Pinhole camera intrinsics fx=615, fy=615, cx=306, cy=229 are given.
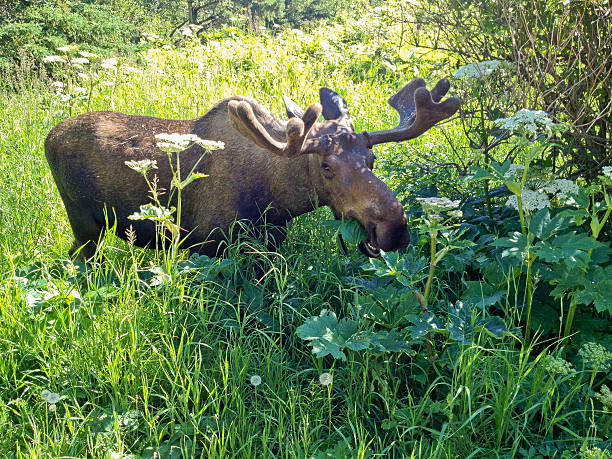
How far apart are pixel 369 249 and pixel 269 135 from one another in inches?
36.6

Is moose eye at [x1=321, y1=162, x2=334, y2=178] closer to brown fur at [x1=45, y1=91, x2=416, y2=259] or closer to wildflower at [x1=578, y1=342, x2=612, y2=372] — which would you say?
brown fur at [x1=45, y1=91, x2=416, y2=259]

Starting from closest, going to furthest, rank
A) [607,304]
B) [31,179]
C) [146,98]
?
[607,304] → [31,179] → [146,98]

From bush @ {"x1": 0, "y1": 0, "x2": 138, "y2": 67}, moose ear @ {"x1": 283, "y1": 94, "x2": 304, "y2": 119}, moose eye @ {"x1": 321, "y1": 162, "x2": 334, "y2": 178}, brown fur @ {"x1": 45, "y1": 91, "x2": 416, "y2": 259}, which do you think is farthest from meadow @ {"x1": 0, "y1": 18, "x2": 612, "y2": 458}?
bush @ {"x1": 0, "y1": 0, "x2": 138, "y2": 67}

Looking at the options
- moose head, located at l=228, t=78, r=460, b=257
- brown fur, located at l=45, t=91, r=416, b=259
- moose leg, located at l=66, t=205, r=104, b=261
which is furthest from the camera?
moose leg, located at l=66, t=205, r=104, b=261

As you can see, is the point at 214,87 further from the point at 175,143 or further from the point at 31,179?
the point at 175,143

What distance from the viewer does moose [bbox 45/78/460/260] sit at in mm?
3727

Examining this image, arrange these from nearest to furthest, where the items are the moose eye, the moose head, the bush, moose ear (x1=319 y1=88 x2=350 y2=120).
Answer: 1. the moose head
2. the moose eye
3. moose ear (x1=319 y1=88 x2=350 y2=120)
4. the bush

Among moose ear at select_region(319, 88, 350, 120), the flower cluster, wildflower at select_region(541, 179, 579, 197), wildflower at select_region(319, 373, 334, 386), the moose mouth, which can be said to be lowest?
the flower cluster

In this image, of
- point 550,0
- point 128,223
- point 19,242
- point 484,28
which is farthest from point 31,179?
point 550,0

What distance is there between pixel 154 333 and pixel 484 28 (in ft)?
9.69

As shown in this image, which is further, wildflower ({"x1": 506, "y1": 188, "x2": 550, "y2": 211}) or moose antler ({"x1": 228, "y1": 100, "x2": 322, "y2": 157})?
moose antler ({"x1": 228, "y1": 100, "x2": 322, "y2": 157})

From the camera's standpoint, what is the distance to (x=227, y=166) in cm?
408

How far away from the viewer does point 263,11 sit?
79.2ft

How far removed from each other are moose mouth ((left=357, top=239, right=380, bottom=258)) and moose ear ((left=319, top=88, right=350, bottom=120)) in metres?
0.95
